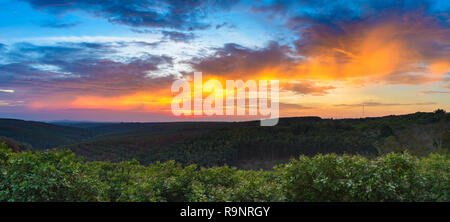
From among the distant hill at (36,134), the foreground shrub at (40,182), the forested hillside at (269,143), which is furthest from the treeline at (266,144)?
the distant hill at (36,134)

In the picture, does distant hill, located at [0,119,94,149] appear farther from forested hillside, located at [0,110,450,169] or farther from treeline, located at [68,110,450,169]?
treeline, located at [68,110,450,169]

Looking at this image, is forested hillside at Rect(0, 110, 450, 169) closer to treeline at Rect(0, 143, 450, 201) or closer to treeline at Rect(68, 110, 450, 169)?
treeline at Rect(68, 110, 450, 169)

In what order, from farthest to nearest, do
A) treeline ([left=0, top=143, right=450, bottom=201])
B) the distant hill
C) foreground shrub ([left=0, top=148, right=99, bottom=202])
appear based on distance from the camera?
1. the distant hill
2. treeline ([left=0, top=143, right=450, bottom=201])
3. foreground shrub ([left=0, top=148, right=99, bottom=202])

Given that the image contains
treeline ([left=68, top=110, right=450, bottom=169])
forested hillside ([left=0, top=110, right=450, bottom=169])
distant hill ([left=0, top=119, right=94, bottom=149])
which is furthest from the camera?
distant hill ([left=0, top=119, right=94, bottom=149])

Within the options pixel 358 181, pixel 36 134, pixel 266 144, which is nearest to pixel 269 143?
pixel 266 144

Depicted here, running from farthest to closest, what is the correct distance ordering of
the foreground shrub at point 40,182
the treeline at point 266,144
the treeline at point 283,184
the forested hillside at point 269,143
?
the treeline at point 266,144 < the forested hillside at point 269,143 < the treeline at point 283,184 < the foreground shrub at point 40,182

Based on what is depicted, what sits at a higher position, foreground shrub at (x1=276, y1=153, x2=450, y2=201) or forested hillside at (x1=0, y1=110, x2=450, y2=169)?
foreground shrub at (x1=276, y1=153, x2=450, y2=201)

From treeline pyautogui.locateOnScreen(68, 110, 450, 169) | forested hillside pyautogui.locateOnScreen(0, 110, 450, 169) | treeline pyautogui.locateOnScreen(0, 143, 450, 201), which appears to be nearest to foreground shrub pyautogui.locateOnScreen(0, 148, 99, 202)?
treeline pyautogui.locateOnScreen(0, 143, 450, 201)

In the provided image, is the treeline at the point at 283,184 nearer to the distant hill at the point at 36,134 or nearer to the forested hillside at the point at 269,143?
the forested hillside at the point at 269,143

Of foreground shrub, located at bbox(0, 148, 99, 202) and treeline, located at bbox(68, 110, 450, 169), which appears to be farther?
treeline, located at bbox(68, 110, 450, 169)

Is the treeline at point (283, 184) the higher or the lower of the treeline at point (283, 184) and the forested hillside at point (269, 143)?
the higher

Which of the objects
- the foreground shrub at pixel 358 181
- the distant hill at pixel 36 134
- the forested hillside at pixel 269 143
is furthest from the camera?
the distant hill at pixel 36 134

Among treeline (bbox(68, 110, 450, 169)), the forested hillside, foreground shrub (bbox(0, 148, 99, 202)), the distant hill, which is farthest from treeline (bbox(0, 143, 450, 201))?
the distant hill
